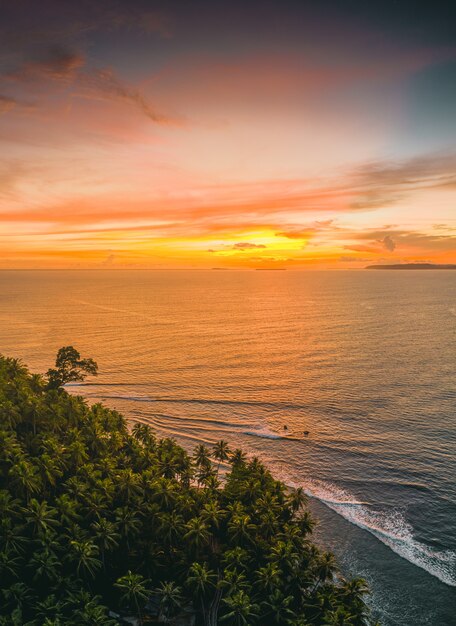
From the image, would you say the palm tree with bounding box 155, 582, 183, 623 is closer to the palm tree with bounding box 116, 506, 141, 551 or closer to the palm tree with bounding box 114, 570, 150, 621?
the palm tree with bounding box 114, 570, 150, 621

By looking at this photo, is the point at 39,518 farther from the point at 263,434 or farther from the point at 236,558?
the point at 263,434

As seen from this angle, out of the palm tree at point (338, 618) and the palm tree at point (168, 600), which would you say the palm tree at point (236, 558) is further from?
the palm tree at point (338, 618)

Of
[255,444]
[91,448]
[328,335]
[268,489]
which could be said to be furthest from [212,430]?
[328,335]

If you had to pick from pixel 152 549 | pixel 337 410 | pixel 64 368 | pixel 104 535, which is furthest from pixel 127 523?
pixel 337 410

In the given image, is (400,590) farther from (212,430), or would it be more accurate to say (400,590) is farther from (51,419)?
(51,419)

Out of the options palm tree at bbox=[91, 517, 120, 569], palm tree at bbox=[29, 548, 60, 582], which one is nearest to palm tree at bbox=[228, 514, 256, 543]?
palm tree at bbox=[91, 517, 120, 569]
